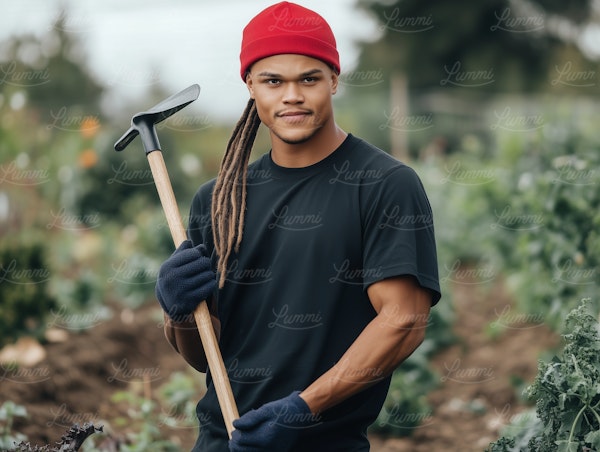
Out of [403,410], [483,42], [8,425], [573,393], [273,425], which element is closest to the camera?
[273,425]

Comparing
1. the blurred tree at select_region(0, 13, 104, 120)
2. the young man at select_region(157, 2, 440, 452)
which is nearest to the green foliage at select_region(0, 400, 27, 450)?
the young man at select_region(157, 2, 440, 452)

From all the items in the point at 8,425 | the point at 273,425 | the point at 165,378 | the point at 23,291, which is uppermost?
the point at 23,291

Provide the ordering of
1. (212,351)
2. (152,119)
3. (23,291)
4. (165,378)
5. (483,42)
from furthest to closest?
(483,42) → (165,378) → (23,291) → (152,119) → (212,351)

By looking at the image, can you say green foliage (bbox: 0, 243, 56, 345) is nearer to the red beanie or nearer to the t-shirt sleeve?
the red beanie

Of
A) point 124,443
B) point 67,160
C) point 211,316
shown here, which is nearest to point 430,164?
point 67,160

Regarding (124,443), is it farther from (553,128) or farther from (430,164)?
(430,164)

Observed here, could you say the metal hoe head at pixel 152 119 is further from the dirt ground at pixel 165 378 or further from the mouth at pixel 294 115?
the dirt ground at pixel 165 378

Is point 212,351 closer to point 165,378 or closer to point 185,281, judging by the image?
point 185,281

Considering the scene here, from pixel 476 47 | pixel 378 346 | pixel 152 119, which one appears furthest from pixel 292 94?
pixel 476 47

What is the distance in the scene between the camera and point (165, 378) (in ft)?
19.2

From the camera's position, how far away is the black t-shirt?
2.48 meters

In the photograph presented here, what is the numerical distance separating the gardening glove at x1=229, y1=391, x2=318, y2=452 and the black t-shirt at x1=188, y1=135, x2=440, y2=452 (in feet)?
0.35

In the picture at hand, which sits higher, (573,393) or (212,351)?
(212,351)

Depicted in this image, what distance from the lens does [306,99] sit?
8.38 feet
